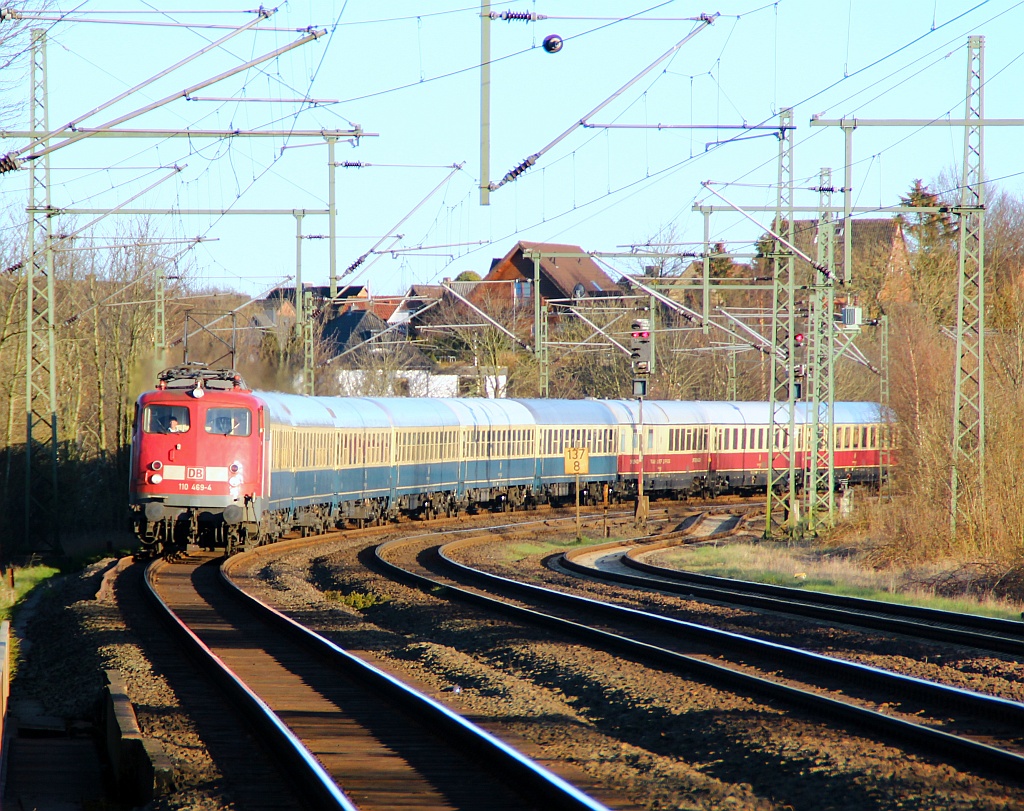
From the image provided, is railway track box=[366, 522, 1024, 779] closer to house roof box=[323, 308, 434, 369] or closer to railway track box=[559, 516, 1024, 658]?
railway track box=[559, 516, 1024, 658]

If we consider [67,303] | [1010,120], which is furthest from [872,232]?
[1010,120]

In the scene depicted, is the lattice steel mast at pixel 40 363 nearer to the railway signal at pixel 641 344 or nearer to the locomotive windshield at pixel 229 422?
the locomotive windshield at pixel 229 422

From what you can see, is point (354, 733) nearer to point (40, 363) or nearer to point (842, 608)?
point (842, 608)

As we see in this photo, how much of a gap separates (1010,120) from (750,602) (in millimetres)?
9315

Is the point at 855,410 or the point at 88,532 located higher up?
the point at 855,410

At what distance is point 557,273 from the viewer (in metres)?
99.4

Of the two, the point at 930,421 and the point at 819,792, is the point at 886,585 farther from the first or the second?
the point at 819,792

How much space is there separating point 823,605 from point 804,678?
6498 millimetres

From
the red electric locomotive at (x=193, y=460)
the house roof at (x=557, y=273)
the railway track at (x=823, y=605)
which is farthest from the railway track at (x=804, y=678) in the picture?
the house roof at (x=557, y=273)

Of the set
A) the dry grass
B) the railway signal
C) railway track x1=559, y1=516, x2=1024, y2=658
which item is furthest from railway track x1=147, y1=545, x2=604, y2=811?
the railway signal

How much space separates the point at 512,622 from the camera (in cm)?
1532

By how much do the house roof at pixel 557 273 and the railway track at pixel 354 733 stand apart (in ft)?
266

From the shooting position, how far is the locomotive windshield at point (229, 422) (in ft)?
73.3

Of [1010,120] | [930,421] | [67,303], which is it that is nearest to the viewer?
[1010,120]
